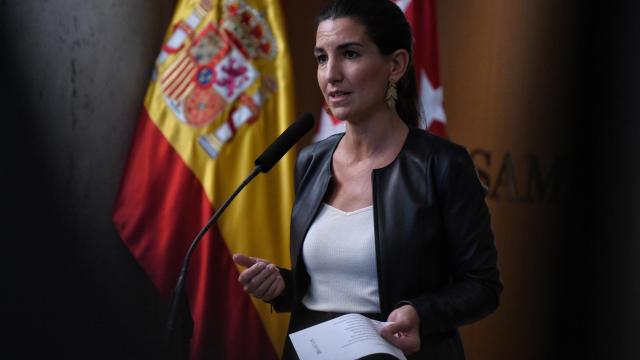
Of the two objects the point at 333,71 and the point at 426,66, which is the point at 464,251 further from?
the point at 426,66

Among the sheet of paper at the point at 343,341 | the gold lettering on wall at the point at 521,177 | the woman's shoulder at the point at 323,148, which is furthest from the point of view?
the gold lettering on wall at the point at 521,177

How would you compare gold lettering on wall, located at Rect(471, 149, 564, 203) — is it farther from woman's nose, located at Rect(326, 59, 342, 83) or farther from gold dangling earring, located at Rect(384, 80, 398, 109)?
woman's nose, located at Rect(326, 59, 342, 83)

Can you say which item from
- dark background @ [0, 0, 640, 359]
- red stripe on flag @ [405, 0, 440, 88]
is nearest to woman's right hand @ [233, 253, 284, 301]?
dark background @ [0, 0, 640, 359]

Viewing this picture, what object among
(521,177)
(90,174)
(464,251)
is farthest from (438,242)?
(521,177)

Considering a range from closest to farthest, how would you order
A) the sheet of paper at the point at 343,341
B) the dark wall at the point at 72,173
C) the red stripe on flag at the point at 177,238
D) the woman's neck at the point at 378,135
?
the sheet of paper at the point at 343,341 → the woman's neck at the point at 378,135 → the dark wall at the point at 72,173 → the red stripe on flag at the point at 177,238

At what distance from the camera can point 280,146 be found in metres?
1.17

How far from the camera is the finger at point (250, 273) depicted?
1.21 meters

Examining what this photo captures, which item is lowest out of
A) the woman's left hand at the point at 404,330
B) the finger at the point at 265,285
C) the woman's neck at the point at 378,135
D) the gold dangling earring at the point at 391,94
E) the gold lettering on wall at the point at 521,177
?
the gold lettering on wall at the point at 521,177

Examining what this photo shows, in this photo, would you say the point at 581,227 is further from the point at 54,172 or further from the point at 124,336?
the point at 54,172

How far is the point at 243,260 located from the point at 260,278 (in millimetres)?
71

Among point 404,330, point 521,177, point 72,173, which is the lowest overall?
point 521,177

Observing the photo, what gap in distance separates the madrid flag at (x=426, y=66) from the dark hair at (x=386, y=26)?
3.26ft

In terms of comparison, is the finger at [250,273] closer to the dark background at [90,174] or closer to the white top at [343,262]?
the white top at [343,262]

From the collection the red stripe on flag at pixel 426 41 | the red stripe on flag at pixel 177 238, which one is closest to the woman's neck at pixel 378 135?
the red stripe on flag at pixel 177 238
